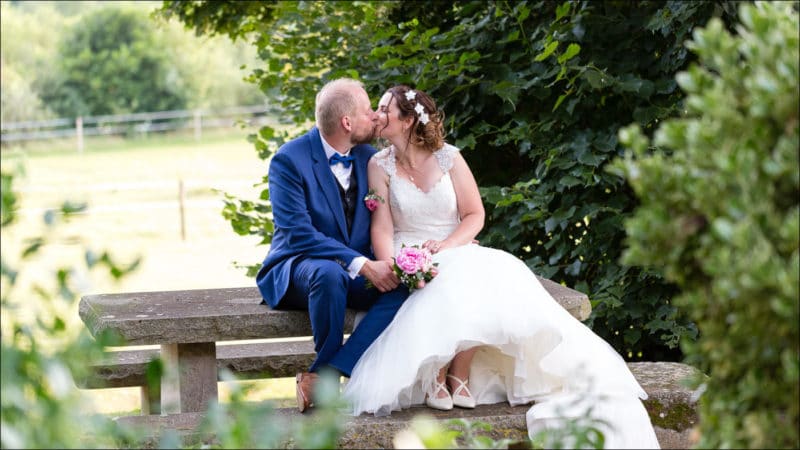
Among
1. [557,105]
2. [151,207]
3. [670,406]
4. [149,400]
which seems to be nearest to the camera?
[670,406]

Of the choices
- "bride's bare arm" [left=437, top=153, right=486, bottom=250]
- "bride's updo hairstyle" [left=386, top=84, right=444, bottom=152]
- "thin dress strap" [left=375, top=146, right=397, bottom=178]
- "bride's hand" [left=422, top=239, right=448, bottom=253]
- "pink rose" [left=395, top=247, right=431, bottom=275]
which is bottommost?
"bride's hand" [left=422, top=239, right=448, bottom=253]

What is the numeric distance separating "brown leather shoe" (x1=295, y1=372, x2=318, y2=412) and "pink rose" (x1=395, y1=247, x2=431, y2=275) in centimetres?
49

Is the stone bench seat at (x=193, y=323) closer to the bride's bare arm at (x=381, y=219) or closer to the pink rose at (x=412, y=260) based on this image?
the bride's bare arm at (x=381, y=219)

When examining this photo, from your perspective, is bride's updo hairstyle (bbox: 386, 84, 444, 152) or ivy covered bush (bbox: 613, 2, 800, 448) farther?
bride's updo hairstyle (bbox: 386, 84, 444, 152)

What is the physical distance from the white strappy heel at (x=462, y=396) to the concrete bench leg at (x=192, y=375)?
94cm

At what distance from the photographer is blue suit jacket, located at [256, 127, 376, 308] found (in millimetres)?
3941

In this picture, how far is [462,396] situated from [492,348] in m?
0.22

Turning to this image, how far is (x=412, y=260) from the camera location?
3646mm

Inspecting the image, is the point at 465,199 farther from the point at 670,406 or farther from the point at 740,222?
the point at 740,222

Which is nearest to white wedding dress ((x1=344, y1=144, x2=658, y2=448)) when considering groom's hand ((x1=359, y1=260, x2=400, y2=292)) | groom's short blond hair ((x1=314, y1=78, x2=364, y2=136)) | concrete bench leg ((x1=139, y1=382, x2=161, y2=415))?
groom's hand ((x1=359, y1=260, x2=400, y2=292))

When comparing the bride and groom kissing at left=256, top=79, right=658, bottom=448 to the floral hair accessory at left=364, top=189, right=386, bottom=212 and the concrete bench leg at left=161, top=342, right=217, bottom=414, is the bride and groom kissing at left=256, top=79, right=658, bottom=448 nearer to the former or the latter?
the floral hair accessory at left=364, top=189, right=386, bottom=212

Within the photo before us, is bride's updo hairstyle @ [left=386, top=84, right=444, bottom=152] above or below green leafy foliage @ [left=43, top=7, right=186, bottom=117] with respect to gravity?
above

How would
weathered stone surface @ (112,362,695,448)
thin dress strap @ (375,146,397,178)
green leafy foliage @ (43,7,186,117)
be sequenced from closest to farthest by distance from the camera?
1. weathered stone surface @ (112,362,695,448)
2. thin dress strap @ (375,146,397,178)
3. green leafy foliage @ (43,7,186,117)

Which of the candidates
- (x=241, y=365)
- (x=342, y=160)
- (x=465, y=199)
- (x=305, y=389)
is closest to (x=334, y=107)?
(x=342, y=160)
